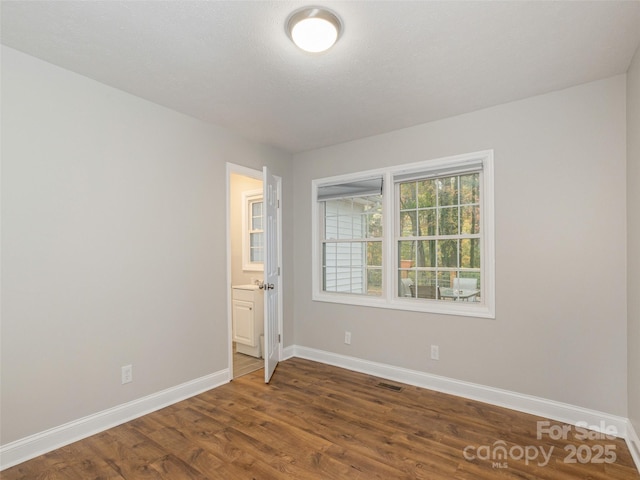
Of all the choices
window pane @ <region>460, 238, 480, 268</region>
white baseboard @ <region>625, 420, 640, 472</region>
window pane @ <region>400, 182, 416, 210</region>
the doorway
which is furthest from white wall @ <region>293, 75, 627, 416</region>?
the doorway

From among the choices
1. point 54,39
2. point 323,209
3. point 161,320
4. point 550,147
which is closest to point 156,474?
point 161,320

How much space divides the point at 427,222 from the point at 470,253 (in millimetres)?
519

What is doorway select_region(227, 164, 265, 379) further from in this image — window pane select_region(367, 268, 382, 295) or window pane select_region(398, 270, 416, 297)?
window pane select_region(398, 270, 416, 297)

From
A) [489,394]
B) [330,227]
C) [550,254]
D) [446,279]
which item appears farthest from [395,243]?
[489,394]

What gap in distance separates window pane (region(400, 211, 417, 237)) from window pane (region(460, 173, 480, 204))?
1.70ft

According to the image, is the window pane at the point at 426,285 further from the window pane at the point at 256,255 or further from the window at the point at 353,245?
the window pane at the point at 256,255

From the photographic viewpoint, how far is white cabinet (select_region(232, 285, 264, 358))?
430 centimetres

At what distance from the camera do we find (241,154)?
372cm

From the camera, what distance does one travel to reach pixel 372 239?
3861 millimetres

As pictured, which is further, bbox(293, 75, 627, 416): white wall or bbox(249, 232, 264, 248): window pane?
bbox(249, 232, 264, 248): window pane

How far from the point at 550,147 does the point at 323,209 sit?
2415 millimetres

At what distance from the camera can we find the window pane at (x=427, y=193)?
11.3 ft

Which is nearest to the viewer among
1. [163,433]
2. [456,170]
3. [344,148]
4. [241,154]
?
[163,433]

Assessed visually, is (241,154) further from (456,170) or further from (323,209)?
(456,170)
